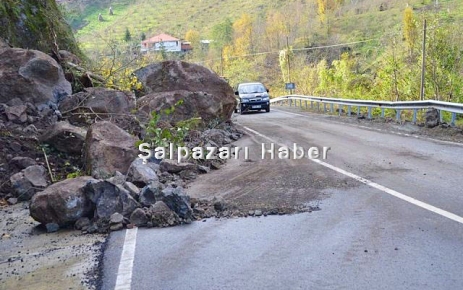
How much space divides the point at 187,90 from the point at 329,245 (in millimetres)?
12464

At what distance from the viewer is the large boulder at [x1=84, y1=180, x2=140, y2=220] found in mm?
6078

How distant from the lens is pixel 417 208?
19.3ft

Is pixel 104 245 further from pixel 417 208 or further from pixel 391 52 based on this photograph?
pixel 391 52

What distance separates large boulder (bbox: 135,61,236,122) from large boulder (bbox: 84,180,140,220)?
25.0ft

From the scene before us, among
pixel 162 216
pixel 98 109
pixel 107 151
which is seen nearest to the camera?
pixel 162 216

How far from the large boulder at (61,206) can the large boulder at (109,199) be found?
0.13 meters

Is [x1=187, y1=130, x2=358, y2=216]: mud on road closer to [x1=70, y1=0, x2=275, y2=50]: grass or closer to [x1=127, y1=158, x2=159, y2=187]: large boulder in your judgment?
[x1=127, y1=158, x2=159, y2=187]: large boulder

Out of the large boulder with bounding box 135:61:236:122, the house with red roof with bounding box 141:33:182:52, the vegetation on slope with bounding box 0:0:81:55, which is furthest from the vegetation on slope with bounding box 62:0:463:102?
the vegetation on slope with bounding box 0:0:81:55

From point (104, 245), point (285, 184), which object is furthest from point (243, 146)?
point (104, 245)

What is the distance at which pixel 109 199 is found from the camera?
614cm

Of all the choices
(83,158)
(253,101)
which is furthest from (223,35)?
(83,158)

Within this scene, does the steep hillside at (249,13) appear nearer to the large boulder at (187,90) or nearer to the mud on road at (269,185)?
the large boulder at (187,90)

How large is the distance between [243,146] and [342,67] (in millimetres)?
23777

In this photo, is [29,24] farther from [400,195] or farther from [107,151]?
[400,195]
